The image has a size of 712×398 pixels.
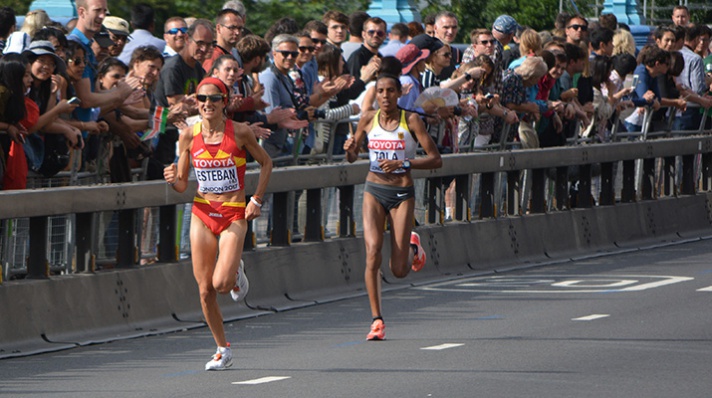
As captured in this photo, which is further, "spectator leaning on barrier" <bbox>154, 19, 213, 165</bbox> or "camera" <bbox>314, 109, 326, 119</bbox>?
"camera" <bbox>314, 109, 326, 119</bbox>

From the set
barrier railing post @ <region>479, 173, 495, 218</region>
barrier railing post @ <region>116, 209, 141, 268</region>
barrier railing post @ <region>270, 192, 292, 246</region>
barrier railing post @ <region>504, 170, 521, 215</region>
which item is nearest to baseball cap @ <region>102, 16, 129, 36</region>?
barrier railing post @ <region>270, 192, 292, 246</region>

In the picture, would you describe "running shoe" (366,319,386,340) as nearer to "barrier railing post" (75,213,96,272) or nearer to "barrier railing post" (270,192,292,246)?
"barrier railing post" (75,213,96,272)

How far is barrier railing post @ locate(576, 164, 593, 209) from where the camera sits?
63.9ft

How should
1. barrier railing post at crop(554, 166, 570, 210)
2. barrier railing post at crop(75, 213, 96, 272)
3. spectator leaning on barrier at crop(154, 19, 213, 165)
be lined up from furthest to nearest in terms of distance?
barrier railing post at crop(554, 166, 570, 210)
spectator leaning on barrier at crop(154, 19, 213, 165)
barrier railing post at crop(75, 213, 96, 272)

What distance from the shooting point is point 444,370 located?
421 inches

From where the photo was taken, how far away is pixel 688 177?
71.7 feet

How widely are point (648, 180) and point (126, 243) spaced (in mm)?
9748

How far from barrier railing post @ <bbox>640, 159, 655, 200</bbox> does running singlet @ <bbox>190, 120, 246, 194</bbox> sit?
10.6 meters

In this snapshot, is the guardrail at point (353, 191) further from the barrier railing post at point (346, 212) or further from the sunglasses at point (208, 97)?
the sunglasses at point (208, 97)

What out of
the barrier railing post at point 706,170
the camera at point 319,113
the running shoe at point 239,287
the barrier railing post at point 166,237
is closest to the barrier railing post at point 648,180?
the barrier railing post at point 706,170

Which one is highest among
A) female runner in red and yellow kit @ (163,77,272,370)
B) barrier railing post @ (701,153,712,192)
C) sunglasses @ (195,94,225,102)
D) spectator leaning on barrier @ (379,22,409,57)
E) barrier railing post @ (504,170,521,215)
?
sunglasses @ (195,94,225,102)

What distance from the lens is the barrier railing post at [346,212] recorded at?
A: 51.2 ft

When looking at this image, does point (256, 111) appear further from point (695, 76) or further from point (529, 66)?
point (695, 76)

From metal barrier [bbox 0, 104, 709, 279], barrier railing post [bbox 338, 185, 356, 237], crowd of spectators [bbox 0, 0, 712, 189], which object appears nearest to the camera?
metal barrier [bbox 0, 104, 709, 279]
